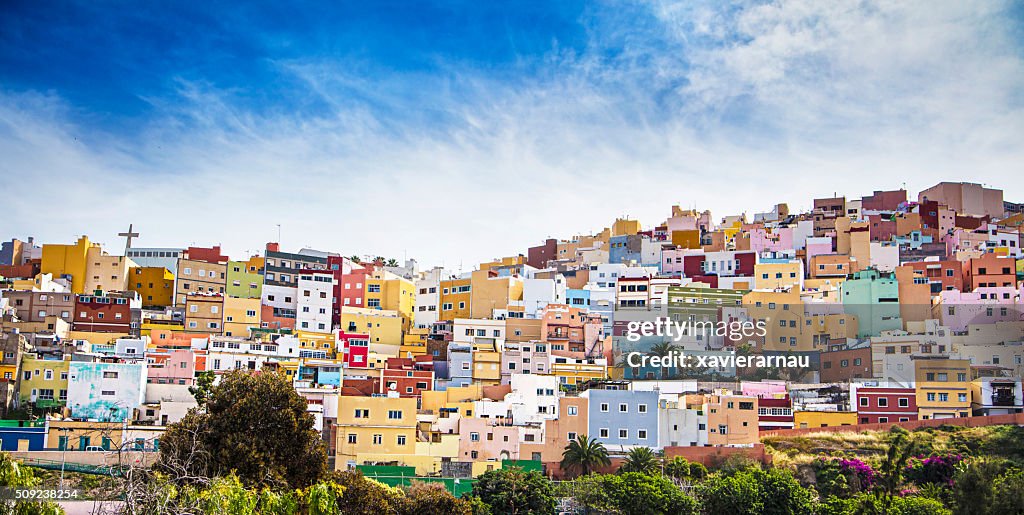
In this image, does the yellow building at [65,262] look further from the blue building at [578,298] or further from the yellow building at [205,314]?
the blue building at [578,298]

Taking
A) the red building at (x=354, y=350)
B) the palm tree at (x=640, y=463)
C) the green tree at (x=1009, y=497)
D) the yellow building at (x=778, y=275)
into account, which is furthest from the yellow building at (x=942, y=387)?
the red building at (x=354, y=350)

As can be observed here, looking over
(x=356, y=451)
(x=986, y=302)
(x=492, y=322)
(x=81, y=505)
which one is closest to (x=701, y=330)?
(x=492, y=322)

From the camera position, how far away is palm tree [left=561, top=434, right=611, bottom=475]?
4069cm

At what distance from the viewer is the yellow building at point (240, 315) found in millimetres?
53969

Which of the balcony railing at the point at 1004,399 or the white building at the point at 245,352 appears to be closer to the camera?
the balcony railing at the point at 1004,399

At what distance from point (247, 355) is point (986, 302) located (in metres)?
33.9

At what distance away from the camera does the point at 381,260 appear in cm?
7375

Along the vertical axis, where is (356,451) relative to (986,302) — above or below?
below

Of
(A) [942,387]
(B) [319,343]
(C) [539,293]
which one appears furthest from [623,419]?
(B) [319,343]

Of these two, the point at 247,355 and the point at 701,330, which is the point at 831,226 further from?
the point at 247,355

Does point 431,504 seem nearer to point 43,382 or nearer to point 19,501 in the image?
point 19,501

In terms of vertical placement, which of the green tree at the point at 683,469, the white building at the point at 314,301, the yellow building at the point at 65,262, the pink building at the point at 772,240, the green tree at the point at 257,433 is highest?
the pink building at the point at 772,240

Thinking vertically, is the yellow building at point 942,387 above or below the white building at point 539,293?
below

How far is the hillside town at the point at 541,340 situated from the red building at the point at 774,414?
0.09m
